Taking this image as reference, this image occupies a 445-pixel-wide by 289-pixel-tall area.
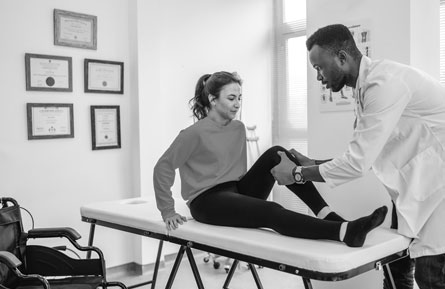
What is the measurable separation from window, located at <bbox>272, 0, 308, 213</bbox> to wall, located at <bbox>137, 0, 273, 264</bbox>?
9 cm

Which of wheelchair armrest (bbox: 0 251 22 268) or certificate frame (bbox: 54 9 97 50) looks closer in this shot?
wheelchair armrest (bbox: 0 251 22 268)

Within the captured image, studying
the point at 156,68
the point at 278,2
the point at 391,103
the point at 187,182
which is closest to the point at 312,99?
the point at 187,182

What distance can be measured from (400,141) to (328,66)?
369 mm

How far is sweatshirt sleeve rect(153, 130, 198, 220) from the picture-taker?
1972 mm

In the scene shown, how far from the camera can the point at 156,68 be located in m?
3.42

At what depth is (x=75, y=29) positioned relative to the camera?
3.06 meters

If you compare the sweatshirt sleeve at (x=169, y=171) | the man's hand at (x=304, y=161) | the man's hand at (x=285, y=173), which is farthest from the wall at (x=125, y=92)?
the man's hand at (x=285, y=173)

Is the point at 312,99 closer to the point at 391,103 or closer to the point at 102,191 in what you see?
the point at 391,103

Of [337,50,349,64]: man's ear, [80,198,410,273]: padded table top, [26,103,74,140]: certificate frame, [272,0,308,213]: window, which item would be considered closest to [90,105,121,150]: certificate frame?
[26,103,74,140]: certificate frame

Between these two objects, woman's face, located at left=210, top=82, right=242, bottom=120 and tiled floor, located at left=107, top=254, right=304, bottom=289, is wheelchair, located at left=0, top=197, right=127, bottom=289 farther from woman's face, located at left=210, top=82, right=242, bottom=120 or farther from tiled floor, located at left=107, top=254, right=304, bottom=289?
tiled floor, located at left=107, top=254, right=304, bottom=289

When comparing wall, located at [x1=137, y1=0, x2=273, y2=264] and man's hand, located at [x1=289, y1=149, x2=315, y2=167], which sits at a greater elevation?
wall, located at [x1=137, y1=0, x2=273, y2=264]

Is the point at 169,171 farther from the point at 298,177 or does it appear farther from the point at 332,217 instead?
the point at 332,217

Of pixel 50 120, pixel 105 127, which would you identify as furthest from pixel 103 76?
pixel 50 120

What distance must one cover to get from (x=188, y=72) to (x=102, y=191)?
1209 millimetres
